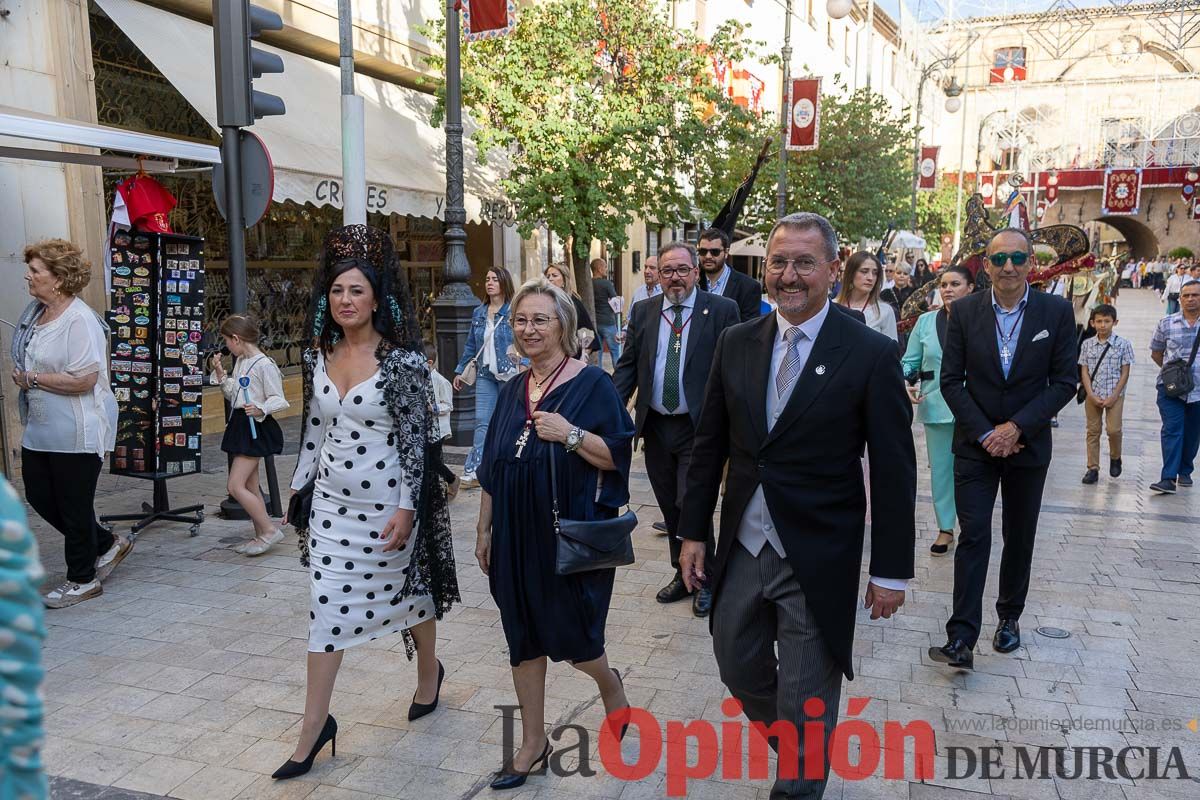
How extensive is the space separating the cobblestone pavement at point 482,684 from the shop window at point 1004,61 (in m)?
67.5

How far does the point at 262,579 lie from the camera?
5.87 meters

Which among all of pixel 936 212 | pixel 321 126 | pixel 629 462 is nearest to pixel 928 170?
pixel 936 212

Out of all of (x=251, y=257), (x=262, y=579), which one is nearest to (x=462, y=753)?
(x=262, y=579)

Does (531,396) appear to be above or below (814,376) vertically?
below

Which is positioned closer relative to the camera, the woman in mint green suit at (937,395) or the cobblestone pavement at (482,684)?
the cobblestone pavement at (482,684)

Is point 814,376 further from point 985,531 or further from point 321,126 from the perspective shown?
point 321,126

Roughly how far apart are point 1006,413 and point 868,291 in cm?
209

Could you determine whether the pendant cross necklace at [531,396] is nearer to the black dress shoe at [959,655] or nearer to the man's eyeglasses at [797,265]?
the man's eyeglasses at [797,265]

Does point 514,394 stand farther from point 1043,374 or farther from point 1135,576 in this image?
point 1135,576

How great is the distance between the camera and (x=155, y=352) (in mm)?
6641

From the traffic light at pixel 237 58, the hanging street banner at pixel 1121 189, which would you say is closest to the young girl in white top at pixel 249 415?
the traffic light at pixel 237 58

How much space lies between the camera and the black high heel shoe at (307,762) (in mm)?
3506

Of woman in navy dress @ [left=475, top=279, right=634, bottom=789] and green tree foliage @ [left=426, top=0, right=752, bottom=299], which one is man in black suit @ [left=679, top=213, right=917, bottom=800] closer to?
woman in navy dress @ [left=475, top=279, right=634, bottom=789]

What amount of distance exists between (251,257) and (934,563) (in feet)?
30.6
